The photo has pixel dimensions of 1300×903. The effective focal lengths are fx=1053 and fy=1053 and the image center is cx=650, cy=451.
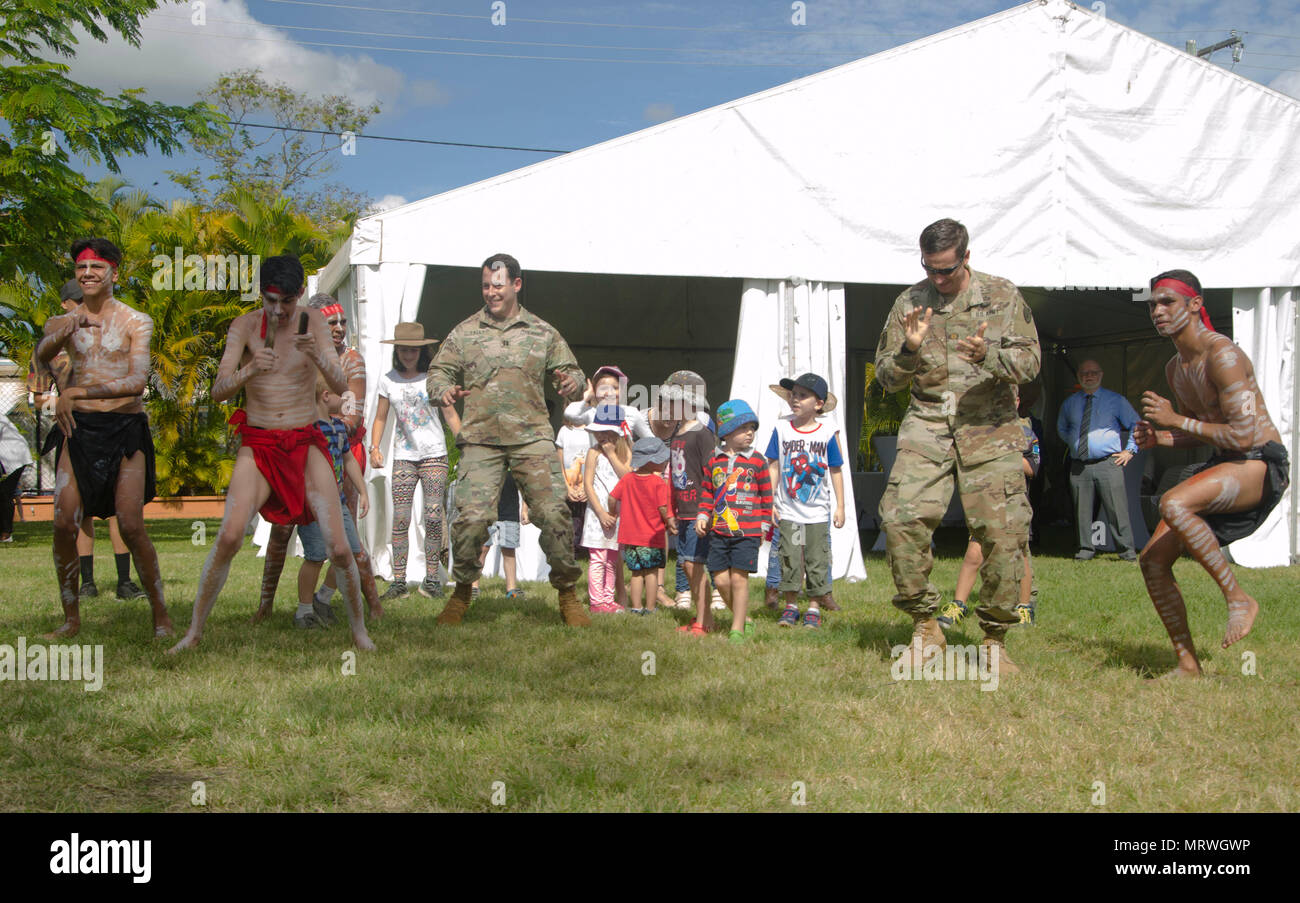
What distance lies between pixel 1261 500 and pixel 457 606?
446 cm

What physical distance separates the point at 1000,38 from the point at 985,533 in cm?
643

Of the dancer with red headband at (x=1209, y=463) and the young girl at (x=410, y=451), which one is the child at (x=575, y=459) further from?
the dancer with red headband at (x=1209, y=463)

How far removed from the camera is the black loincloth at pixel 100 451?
564cm

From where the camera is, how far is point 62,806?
3246mm

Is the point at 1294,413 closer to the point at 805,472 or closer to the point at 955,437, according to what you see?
the point at 805,472

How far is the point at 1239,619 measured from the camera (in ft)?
16.0

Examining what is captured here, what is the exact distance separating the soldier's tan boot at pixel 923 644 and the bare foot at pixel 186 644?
3.55 meters

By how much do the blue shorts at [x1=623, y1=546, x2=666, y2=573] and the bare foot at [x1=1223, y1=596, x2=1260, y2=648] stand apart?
11.3 ft

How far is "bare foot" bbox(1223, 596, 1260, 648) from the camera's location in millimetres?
4824

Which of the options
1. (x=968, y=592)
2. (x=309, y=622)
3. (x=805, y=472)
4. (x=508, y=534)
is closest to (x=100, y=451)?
(x=309, y=622)

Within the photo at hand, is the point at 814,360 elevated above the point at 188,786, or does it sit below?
above
